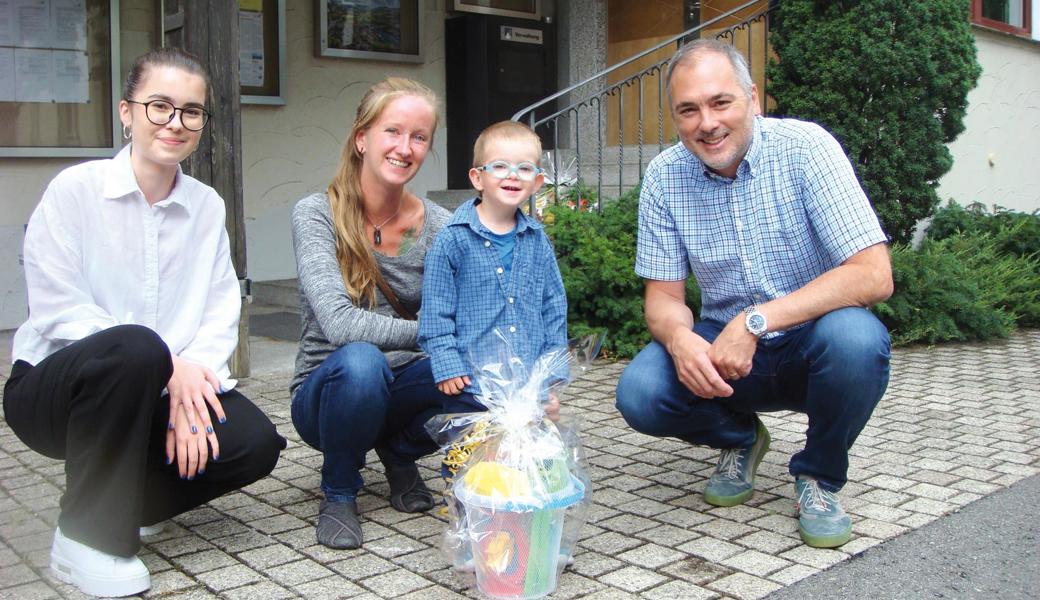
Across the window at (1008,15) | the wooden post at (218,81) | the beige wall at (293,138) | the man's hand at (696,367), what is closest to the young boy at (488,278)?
the man's hand at (696,367)

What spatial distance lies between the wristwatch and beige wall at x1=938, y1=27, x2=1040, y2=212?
702cm

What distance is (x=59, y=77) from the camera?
7406 mm

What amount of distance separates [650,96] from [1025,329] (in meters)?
3.94

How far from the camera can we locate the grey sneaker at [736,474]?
367 centimetres

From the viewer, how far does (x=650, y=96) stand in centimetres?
1002

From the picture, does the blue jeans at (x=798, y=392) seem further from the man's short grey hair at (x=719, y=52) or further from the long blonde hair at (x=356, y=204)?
the long blonde hair at (x=356, y=204)

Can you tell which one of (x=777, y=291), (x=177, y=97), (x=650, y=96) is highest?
(x=650, y=96)

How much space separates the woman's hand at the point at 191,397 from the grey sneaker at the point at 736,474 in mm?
1724

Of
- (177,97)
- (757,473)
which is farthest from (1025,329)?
(177,97)

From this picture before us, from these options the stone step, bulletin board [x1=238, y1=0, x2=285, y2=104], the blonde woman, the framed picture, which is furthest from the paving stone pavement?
the framed picture

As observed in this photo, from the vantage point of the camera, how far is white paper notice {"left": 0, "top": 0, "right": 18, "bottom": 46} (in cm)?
714

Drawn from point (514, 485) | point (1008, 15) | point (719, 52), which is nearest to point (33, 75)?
point (719, 52)

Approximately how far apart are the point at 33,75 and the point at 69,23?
0.46m

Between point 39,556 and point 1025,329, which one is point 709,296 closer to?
point 39,556
